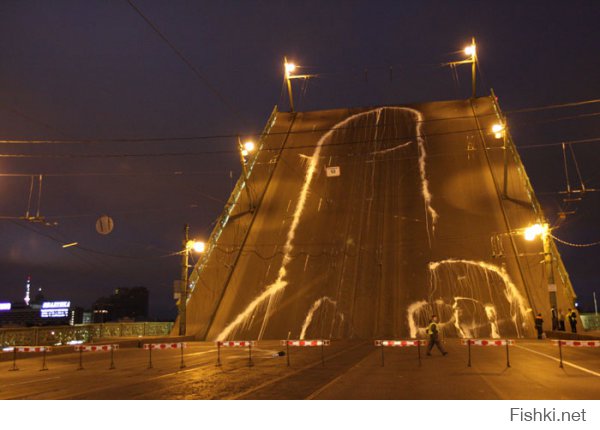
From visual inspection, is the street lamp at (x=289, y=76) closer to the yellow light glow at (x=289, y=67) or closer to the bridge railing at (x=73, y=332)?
the yellow light glow at (x=289, y=67)

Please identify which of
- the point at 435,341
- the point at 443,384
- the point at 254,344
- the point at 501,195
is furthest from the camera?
the point at 501,195

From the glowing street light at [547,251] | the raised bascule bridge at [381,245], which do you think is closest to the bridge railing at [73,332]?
the raised bascule bridge at [381,245]

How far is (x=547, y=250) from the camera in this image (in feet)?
85.0

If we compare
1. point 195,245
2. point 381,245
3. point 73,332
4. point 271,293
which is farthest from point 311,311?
point 73,332

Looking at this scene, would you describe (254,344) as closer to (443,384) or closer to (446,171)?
(443,384)

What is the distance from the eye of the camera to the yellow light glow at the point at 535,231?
2616cm

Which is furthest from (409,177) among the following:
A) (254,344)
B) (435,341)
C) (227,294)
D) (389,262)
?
(435,341)

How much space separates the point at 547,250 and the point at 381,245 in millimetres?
8440

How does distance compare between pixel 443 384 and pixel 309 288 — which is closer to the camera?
pixel 443 384

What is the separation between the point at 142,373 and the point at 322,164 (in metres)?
26.3

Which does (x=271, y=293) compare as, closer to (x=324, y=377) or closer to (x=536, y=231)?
(x=536, y=231)

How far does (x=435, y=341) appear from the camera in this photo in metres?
16.9

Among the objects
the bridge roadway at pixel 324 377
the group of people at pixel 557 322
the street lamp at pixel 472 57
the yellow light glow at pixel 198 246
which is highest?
the street lamp at pixel 472 57

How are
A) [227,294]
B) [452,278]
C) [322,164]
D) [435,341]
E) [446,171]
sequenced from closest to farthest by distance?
[435,341]
[452,278]
[227,294]
[446,171]
[322,164]
